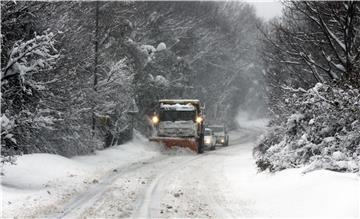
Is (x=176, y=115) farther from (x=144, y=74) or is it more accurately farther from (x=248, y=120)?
(x=248, y=120)

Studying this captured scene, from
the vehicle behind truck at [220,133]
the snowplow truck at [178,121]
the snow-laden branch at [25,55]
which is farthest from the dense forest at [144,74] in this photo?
the vehicle behind truck at [220,133]

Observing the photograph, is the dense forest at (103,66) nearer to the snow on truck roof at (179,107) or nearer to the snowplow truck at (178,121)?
the snowplow truck at (178,121)

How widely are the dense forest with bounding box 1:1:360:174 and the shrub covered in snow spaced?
0.10ft

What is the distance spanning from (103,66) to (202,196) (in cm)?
1526

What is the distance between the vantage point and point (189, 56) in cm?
5344

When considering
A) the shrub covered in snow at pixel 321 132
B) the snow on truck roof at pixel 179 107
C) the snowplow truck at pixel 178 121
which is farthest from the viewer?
the snow on truck roof at pixel 179 107

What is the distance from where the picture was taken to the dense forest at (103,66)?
15.8 m

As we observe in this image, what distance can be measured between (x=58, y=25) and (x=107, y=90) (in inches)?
326

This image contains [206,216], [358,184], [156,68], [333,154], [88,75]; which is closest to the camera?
[358,184]

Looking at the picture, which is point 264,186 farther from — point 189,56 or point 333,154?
point 189,56

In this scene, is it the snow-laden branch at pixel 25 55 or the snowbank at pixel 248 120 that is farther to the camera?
the snowbank at pixel 248 120

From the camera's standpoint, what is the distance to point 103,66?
28.1 metres

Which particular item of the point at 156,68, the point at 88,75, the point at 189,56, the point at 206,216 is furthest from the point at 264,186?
the point at 189,56

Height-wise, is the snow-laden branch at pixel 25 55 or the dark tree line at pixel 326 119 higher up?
the snow-laden branch at pixel 25 55
